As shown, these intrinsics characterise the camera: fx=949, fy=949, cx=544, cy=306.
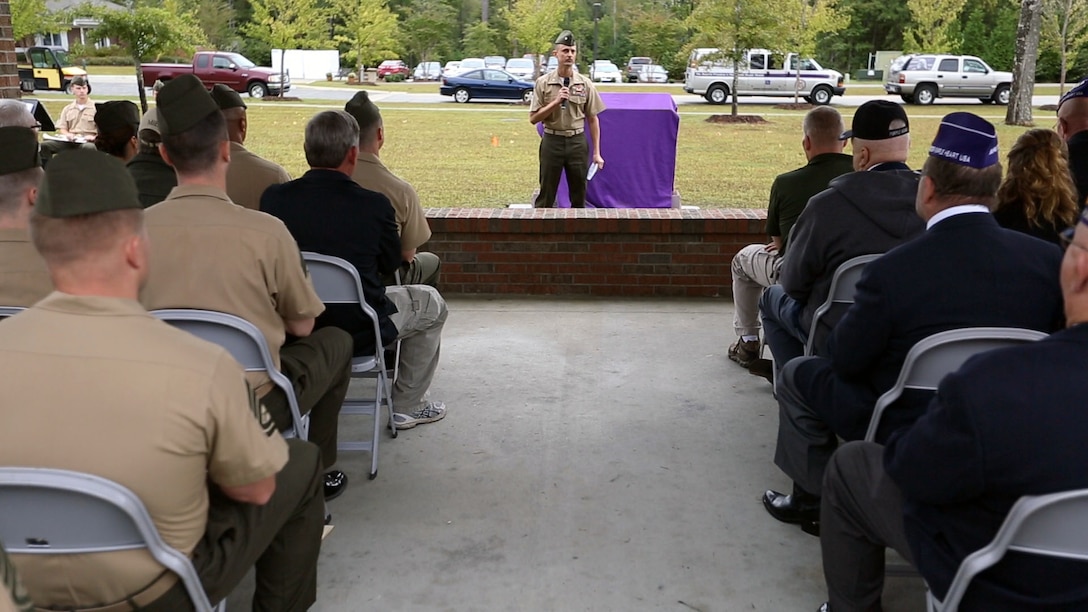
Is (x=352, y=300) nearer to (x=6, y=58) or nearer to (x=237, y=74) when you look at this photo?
(x=6, y=58)

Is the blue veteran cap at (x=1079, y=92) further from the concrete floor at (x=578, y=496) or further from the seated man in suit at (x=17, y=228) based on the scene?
the seated man in suit at (x=17, y=228)

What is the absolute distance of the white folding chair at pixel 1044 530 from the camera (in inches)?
66.5

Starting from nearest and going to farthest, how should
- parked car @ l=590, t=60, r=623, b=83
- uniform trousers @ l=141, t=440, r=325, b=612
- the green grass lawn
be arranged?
uniform trousers @ l=141, t=440, r=325, b=612
the green grass lawn
parked car @ l=590, t=60, r=623, b=83

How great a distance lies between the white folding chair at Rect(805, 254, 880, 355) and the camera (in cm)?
321

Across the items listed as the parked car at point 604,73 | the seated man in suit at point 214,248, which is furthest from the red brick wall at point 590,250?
the parked car at point 604,73

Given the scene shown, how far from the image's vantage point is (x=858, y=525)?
2.44 m

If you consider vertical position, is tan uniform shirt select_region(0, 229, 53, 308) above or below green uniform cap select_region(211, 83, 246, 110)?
below

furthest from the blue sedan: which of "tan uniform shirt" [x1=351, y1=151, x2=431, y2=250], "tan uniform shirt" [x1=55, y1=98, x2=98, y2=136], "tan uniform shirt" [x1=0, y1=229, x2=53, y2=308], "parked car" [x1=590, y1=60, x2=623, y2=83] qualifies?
"tan uniform shirt" [x1=0, y1=229, x2=53, y2=308]

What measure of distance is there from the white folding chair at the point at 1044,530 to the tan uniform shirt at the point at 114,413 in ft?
4.80

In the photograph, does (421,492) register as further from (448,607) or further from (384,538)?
(448,607)

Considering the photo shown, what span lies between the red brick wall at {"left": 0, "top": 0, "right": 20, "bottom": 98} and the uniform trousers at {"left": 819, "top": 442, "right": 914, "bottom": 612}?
551 cm

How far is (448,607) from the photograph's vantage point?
2.81 meters

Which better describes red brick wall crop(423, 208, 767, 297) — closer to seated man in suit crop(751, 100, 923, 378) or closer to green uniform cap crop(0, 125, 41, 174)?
seated man in suit crop(751, 100, 923, 378)

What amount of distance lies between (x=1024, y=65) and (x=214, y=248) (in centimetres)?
2049
